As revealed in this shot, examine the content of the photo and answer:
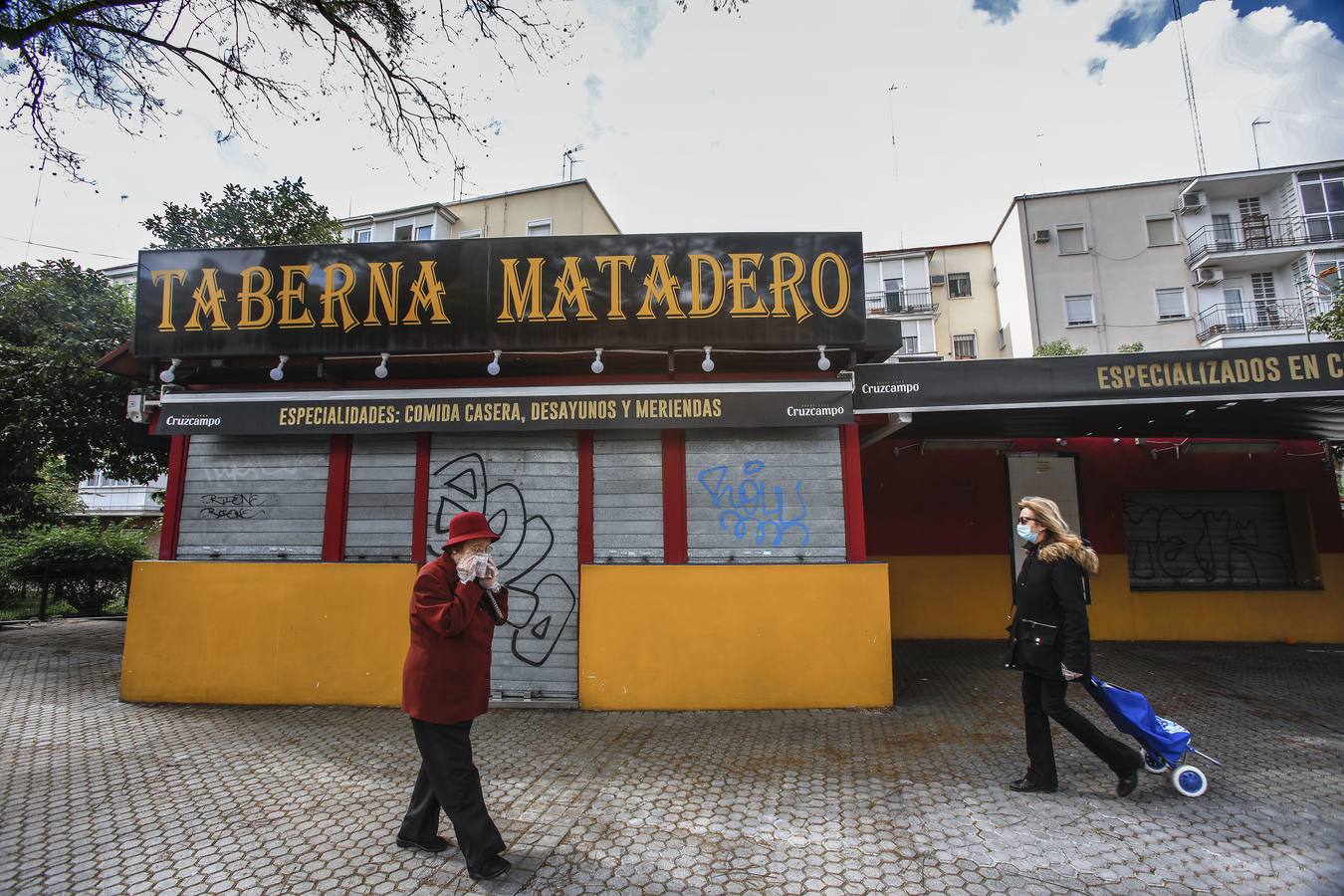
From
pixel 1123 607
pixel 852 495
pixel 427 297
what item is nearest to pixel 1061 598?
pixel 852 495

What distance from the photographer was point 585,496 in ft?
21.7

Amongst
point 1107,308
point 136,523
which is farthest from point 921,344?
point 136,523

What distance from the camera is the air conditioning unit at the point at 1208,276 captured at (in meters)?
27.0

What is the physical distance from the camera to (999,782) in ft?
13.9

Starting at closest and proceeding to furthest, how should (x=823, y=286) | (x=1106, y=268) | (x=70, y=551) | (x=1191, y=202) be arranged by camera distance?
(x=823, y=286) < (x=70, y=551) < (x=1191, y=202) < (x=1106, y=268)

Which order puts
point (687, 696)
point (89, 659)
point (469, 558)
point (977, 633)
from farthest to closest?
point (977, 633), point (89, 659), point (687, 696), point (469, 558)

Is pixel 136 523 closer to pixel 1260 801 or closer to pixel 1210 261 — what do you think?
pixel 1260 801

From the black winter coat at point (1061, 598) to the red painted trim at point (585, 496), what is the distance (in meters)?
3.91

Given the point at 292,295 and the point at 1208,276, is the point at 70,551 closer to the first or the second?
the point at 292,295

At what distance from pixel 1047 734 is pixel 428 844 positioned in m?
3.81

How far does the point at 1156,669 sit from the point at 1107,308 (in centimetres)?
2540

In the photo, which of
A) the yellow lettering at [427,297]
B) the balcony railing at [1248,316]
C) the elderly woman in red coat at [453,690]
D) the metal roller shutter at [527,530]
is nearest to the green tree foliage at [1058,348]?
the balcony railing at [1248,316]

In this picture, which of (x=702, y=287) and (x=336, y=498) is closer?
(x=702, y=287)

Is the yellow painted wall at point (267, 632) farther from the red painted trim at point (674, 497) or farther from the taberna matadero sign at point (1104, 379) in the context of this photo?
the taberna matadero sign at point (1104, 379)
